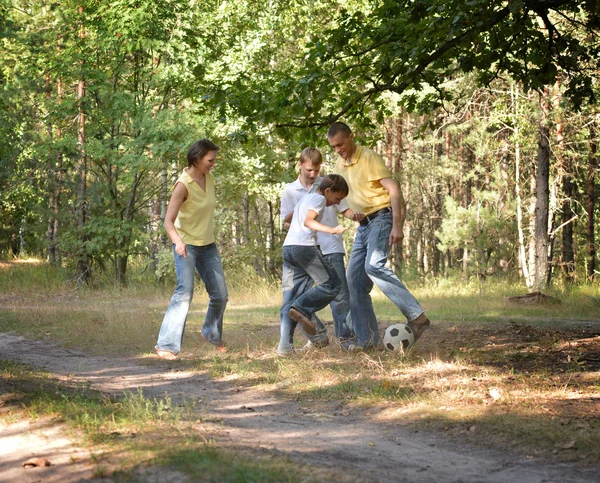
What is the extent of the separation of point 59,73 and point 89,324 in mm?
11267

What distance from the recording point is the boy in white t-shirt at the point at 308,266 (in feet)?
26.2

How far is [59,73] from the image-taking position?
20688mm

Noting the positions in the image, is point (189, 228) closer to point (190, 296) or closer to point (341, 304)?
point (190, 296)

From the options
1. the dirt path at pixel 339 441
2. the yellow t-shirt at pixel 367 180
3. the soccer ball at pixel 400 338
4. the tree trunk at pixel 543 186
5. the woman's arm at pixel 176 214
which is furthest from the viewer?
the tree trunk at pixel 543 186

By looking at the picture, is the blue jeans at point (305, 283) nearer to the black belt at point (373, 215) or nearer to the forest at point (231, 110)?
the black belt at point (373, 215)

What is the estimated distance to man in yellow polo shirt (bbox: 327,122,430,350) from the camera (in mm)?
7934

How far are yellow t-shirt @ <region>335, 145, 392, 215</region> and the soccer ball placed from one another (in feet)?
4.16

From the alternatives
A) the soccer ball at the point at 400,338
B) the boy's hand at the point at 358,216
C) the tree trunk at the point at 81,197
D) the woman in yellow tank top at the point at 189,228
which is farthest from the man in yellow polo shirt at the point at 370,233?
the tree trunk at the point at 81,197

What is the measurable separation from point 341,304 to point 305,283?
60cm

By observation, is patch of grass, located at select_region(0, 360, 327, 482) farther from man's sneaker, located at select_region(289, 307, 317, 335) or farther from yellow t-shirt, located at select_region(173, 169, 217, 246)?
Answer: yellow t-shirt, located at select_region(173, 169, 217, 246)

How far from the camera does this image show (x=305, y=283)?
8516 mm

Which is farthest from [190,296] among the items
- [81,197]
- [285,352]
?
[81,197]

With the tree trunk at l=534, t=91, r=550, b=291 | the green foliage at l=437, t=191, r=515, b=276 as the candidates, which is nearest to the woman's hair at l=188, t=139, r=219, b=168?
the tree trunk at l=534, t=91, r=550, b=291

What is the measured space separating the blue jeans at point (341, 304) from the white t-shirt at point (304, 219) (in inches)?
23.1
